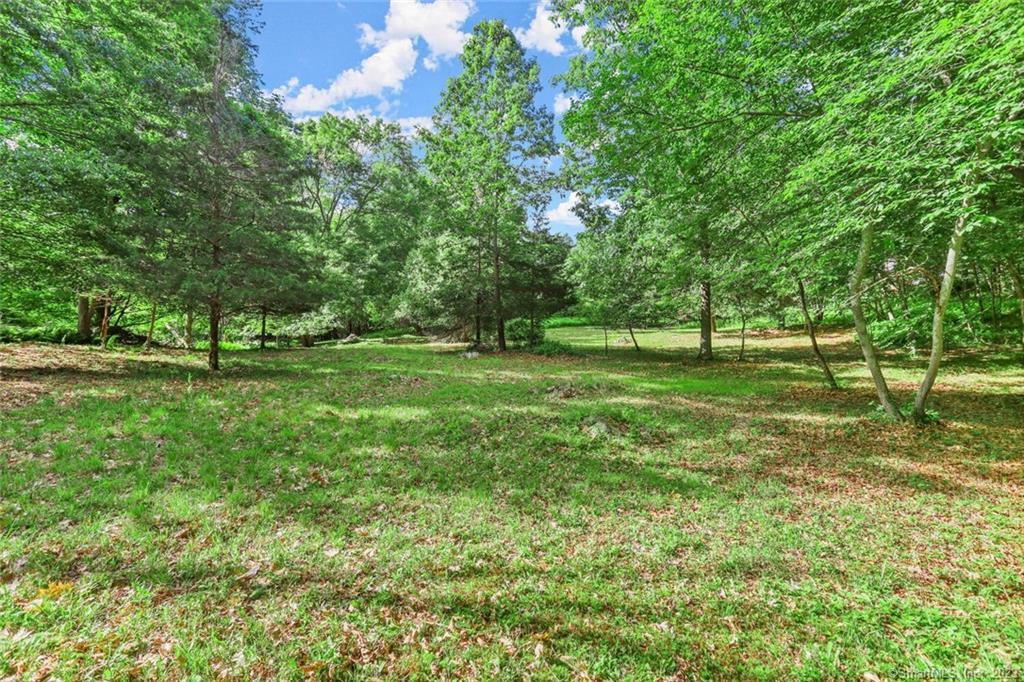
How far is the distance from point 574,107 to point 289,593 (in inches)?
374

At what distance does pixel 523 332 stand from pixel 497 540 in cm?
1943

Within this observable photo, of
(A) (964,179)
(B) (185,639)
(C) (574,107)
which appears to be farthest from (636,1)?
(B) (185,639)

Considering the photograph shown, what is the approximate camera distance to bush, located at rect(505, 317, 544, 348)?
2269cm

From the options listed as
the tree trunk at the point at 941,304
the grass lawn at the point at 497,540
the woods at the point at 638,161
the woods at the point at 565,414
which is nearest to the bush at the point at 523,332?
the woods at the point at 638,161

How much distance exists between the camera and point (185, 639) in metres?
2.94

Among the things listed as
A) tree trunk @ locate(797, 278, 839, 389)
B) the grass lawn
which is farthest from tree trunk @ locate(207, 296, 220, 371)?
tree trunk @ locate(797, 278, 839, 389)

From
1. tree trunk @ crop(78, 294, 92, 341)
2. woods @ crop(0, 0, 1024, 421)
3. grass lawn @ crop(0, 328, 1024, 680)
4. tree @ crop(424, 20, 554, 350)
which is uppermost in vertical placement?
tree @ crop(424, 20, 554, 350)

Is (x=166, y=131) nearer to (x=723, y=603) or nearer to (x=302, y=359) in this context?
(x=302, y=359)

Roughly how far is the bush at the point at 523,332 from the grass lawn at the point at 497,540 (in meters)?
13.6

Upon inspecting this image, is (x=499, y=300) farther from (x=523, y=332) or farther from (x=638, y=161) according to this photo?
(x=638, y=161)

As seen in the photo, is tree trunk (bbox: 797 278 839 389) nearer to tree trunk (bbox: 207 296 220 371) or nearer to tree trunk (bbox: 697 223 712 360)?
tree trunk (bbox: 697 223 712 360)

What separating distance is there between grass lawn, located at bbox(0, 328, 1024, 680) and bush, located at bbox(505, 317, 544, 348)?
44.6 feet

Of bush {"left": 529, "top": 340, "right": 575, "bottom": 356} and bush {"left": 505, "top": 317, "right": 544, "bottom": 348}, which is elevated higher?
bush {"left": 505, "top": 317, "right": 544, "bottom": 348}

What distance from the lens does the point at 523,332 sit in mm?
23656
